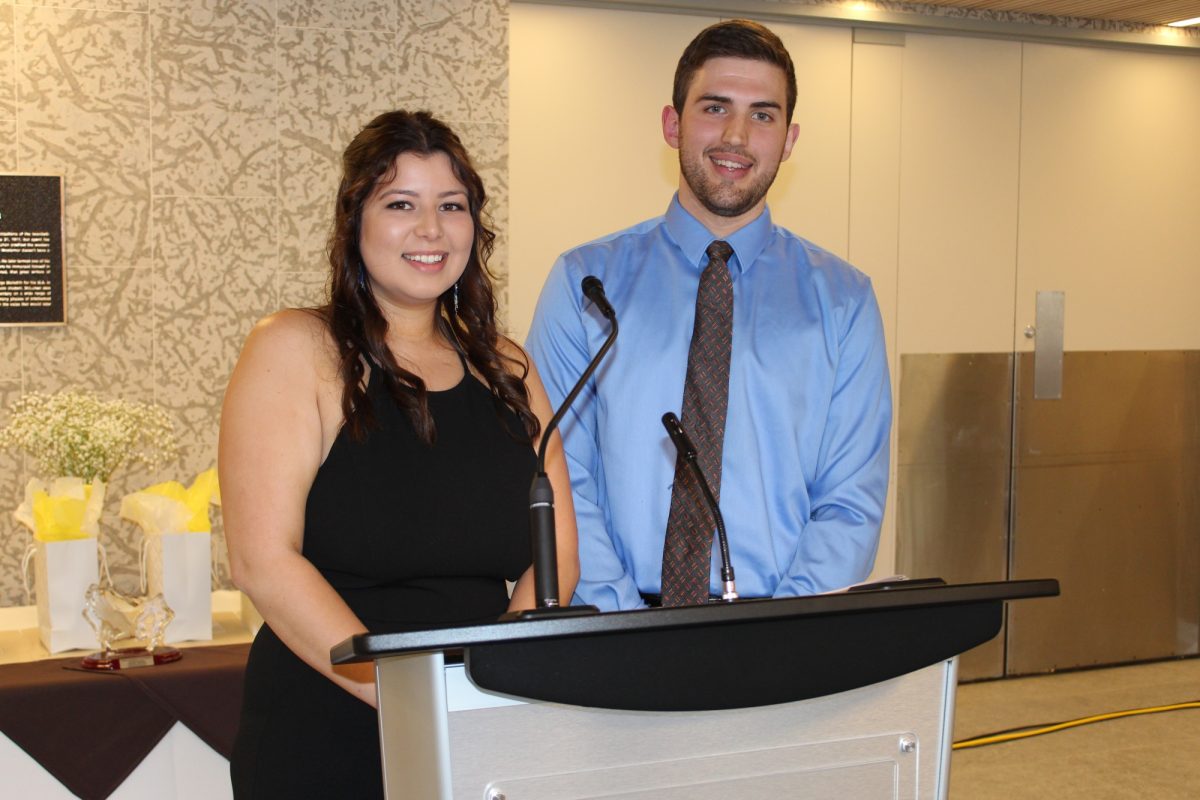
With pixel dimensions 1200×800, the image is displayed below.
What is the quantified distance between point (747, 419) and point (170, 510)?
132 cm

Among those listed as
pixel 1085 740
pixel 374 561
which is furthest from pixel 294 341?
pixel 1085 740

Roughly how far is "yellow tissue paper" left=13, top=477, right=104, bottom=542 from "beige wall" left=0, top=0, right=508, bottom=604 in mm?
809

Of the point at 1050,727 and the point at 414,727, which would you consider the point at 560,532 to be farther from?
the point at 1050,727

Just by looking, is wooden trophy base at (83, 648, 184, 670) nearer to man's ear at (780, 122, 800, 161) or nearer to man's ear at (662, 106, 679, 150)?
man's ear at (662, 106, 679, 150)

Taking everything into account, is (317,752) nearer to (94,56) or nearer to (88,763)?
(88,763)

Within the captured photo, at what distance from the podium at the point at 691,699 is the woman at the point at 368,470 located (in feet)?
1.82

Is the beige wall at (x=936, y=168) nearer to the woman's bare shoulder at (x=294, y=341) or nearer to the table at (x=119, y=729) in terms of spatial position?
the table at (x=119, y=729)

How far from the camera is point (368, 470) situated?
1.62 m

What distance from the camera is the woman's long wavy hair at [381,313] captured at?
5.47 feet

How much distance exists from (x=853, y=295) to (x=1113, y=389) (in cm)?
371

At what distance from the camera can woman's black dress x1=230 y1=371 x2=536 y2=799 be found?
5.28 ft

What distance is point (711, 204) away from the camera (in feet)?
6.72

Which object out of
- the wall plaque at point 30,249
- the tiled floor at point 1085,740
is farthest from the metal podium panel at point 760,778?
the wall plaque at point 30,249

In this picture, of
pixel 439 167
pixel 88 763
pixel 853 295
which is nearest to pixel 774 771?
pixel 439 167
